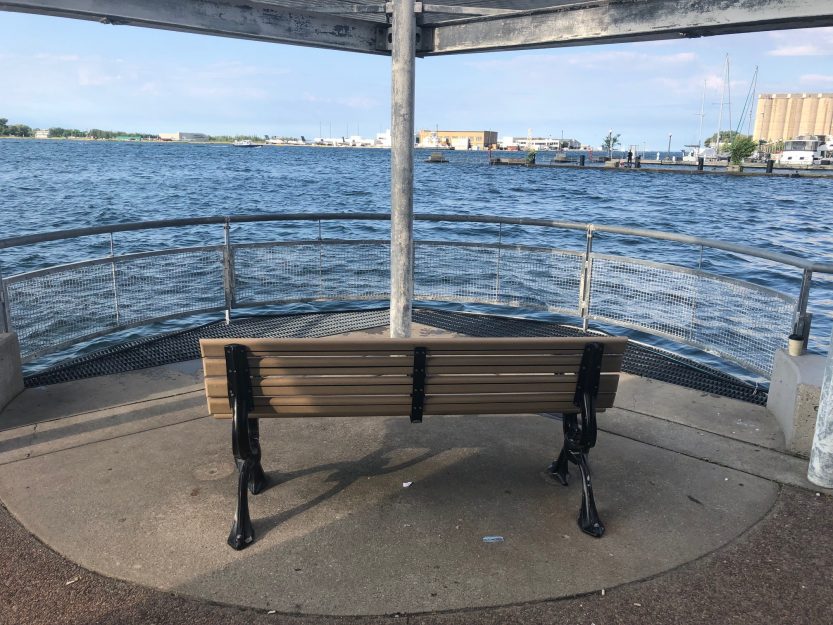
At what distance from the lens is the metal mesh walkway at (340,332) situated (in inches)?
247

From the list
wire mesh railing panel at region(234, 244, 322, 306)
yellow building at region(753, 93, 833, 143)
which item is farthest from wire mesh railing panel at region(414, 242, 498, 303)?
yellow building at region(753, 93, 833, 143)

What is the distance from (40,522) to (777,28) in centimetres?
542

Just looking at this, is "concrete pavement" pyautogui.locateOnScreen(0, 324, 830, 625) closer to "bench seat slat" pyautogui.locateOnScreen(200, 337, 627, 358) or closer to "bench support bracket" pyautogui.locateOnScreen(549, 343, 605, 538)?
"bench support bracket" pyautogui.locateOnScreen(549, 343, 605, 538)

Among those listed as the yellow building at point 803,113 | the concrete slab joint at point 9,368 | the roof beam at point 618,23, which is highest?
the yellow building at point 803,113

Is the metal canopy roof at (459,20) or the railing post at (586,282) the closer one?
the metal canopy roof at (459,20)

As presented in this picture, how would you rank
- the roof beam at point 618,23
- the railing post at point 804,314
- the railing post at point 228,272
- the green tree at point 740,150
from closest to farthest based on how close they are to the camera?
the roof beam at point 618,23
the railing post at point 804,314
the railing post at point 228,272
the green tree at point 740,150

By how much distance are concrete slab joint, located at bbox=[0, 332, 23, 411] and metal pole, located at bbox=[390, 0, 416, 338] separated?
3015mm

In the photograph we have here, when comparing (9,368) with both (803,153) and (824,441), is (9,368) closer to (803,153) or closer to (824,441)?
(824,441)

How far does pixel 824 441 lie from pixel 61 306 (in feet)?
20.2

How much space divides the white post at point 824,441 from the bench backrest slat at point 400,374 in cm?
141

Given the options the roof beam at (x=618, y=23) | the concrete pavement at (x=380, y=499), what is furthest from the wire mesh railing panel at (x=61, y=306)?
the roof beam at (x=618, y=23)

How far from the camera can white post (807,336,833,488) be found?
4219mm

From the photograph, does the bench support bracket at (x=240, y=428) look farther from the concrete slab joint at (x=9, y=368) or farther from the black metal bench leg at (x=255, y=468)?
the concrete slab joint at (x=9, y=368)

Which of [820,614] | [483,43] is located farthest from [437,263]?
[820,614]
